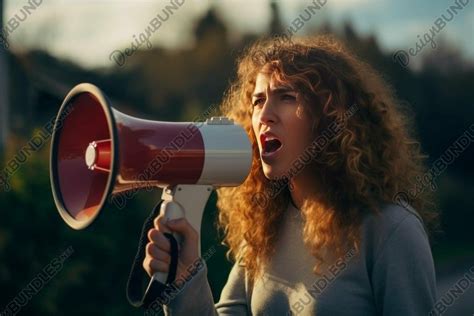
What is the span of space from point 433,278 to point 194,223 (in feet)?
2.41

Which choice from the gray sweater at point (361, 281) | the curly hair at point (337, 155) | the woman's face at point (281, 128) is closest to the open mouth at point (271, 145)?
the woman's face at point (281, 128)

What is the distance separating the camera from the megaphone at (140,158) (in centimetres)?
294

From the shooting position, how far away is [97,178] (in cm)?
315

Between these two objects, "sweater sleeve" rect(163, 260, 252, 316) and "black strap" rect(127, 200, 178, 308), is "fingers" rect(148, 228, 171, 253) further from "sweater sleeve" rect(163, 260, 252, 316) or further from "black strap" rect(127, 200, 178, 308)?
"sweater sleeve" rect(163, 260, 252, 316)

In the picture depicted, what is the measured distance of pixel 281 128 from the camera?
9.99ft

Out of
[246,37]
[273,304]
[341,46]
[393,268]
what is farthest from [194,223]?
[246,37]

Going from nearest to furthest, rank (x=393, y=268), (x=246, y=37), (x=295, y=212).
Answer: (x=393, y=268)
(x=295, y=212)
(x=246, y=37)

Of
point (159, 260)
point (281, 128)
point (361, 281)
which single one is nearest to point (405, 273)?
point (361, 281)

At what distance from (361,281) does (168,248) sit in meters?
0.57

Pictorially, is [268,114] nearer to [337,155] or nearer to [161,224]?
[337,155]

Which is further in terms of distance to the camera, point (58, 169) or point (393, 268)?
point (58, 169)

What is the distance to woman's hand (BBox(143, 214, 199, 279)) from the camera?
2.81 m

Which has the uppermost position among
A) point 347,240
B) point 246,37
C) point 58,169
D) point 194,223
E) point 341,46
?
point 341,46

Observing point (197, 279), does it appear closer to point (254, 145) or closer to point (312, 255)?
point (312, 255)
